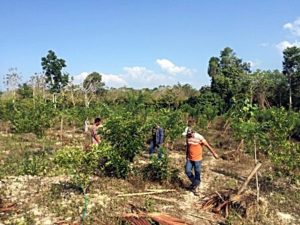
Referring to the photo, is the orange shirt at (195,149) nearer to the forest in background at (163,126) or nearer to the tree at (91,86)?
the forest in background at (163,126)

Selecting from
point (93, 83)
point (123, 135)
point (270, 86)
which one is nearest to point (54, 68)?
point (93, 83)

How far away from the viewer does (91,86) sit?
4966 cm

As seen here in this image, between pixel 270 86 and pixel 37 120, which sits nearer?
pixel 37 120

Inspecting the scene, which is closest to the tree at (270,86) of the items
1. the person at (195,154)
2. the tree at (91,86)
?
the tree at (91,86)

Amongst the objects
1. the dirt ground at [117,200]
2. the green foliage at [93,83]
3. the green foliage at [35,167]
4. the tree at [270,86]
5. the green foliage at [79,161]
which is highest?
the green foliage at [93,83]

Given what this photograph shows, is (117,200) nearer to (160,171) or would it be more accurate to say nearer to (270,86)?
(160,171)

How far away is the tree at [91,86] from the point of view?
Answer: 48.4 meters

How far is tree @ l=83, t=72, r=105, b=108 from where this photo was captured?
4839 centimetres

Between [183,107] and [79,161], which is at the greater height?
[183,107]

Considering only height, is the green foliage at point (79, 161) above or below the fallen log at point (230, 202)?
above

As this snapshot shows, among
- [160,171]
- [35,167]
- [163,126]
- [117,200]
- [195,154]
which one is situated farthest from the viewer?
[163,126]

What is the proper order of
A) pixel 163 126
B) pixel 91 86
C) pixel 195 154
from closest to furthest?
1. pixel 195 154
2. pixel 163 126
3. pixel 91 86

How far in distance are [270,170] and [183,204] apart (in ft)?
17.0

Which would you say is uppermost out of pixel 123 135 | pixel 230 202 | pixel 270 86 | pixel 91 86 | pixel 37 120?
pixel 91 86
